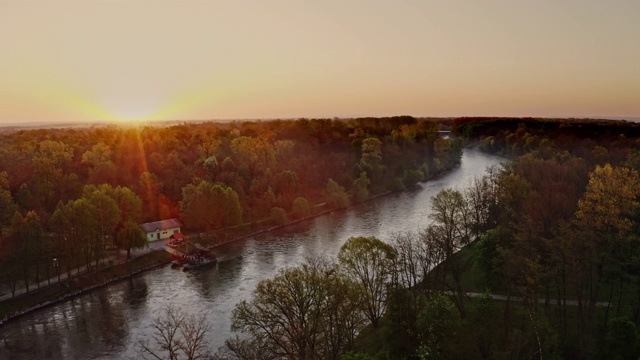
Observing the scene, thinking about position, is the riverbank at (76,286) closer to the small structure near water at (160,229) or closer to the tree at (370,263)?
the small structure near water at (160,229)

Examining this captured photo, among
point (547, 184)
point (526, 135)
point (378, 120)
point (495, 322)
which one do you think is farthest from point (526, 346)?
point (378, 120)

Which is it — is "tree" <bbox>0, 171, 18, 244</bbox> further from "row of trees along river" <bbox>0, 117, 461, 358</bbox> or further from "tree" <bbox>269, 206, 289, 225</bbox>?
A: "tree" <bbox>269, 206, 289, 225</bbox>

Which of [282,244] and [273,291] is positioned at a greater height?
[273,291]

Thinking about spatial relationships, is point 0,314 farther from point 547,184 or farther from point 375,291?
point 547,184

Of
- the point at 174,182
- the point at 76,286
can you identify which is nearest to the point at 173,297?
the point at 76,286

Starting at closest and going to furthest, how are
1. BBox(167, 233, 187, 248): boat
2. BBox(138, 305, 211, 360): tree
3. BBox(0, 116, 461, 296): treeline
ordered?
BBox(138, 305, 211, 360): tree
BBox(0, 116, 461, 296): treeline
BBox(167, 233, 187, 248): boat

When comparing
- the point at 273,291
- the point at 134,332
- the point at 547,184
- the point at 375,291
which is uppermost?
the point at 547,184

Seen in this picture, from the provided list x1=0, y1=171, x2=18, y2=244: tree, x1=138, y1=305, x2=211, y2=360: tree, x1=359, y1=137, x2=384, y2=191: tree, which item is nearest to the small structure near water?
x1=0, y1=171, x2=18, y2=244: tree
